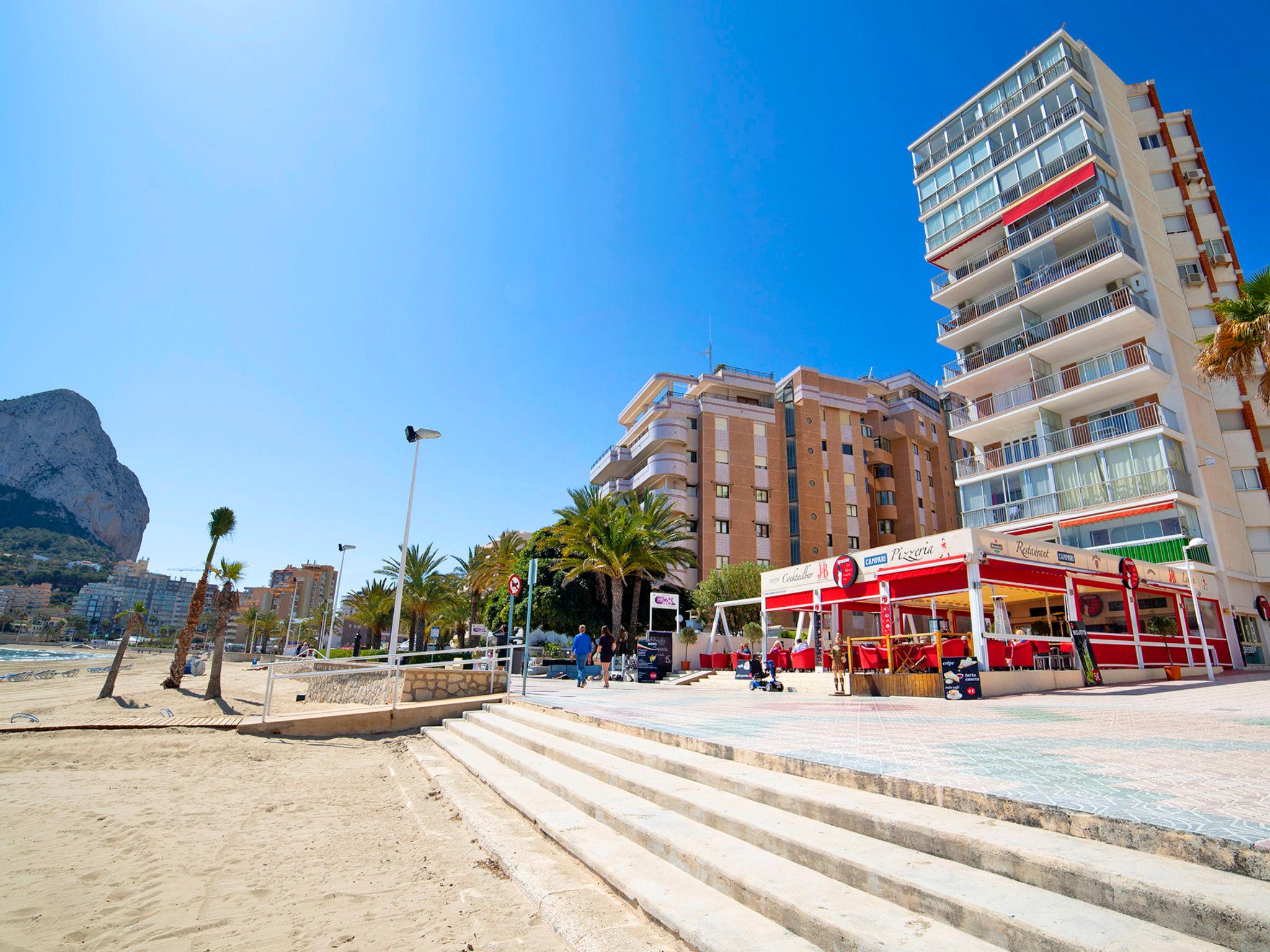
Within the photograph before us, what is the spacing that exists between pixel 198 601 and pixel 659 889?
84.0ft

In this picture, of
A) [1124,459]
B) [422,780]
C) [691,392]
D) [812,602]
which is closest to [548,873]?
[422,780]

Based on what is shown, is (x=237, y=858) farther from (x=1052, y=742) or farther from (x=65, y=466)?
(x=65, y=466)

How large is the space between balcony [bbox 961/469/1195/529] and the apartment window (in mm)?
4929

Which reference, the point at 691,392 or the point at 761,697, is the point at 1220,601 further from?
the point at 691,392

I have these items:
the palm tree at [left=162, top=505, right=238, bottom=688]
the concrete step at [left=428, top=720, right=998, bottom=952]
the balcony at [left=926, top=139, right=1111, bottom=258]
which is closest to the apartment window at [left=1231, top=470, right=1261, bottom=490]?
the balcony at [left=926, top=139, right=1111, bottom=258]

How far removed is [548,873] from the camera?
3.55m

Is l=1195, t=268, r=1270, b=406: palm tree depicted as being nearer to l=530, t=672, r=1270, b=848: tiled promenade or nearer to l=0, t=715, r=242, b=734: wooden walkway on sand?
l=530, t=672, r=1270, b=848: tiled promenade

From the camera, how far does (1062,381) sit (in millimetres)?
25984

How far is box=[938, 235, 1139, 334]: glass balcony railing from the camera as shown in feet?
80.9

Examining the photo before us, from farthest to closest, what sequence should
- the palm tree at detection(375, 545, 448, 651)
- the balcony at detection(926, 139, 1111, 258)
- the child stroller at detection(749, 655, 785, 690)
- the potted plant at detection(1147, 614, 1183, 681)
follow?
the palm tree at detection(375, 545, 448, 651) → the balcony at detection(926, 139, 1111, 258) → the potted plant at detection(1147, 614, 1183, 681) → the child stroller at detection(749, 655, 785, 690)

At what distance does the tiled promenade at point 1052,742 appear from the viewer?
9.23ft

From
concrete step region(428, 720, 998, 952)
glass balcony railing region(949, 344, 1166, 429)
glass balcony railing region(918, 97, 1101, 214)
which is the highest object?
glass balcony railing region(918, 97, 1101, 214)

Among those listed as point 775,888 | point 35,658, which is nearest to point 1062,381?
point 775,888

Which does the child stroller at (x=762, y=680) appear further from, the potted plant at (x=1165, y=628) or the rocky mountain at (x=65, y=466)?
the rocky mountain at (x=65, y=466)
